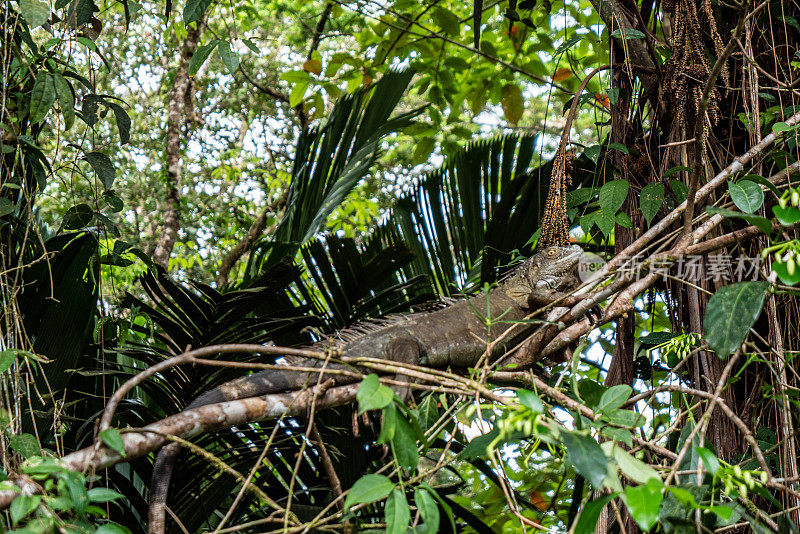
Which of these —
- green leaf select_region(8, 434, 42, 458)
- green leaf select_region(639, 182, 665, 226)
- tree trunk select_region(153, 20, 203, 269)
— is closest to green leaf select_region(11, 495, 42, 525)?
green leaf select_region(8, 434, 42, 458)

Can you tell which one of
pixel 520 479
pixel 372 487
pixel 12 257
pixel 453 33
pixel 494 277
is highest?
pixel 453 33

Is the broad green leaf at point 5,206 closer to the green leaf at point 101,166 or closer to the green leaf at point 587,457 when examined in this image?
the green leaf at point 101,166

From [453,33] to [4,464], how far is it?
2.96m

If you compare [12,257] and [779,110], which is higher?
[12,257]

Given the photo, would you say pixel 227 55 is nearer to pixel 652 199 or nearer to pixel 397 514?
pixel 652 199

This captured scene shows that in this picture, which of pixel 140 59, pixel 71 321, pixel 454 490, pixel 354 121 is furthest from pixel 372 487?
pixel 140 59

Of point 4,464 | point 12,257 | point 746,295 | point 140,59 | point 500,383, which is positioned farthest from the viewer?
point 140,59

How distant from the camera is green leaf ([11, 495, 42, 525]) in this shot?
1.10 m

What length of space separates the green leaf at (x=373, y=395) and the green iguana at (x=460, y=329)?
1.00m

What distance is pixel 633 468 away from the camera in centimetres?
122

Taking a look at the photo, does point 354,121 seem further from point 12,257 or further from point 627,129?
point 12,257

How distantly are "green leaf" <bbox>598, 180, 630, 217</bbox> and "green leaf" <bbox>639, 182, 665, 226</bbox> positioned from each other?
0.08m

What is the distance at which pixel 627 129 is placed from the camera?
2.79 metres

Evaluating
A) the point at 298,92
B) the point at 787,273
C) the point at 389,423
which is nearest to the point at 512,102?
the point at 298,92
